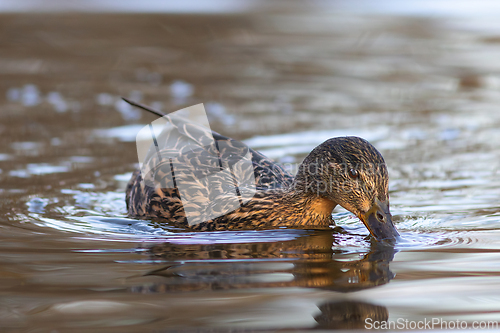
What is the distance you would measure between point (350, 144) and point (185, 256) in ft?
4.42

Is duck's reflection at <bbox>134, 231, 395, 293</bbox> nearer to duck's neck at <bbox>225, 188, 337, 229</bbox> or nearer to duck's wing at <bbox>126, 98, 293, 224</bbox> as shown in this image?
duck's neck at <bbox>225, 188, 337, 229</bbox>

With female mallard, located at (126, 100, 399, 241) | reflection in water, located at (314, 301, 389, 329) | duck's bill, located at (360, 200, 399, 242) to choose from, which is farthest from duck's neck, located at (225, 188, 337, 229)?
reflection in water, located at (314, 301, 389, 329)

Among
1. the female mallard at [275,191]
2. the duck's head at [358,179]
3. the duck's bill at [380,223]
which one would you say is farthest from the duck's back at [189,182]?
the duck's bill at [380,223]

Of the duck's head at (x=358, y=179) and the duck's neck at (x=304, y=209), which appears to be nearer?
the duck's head at (x=358, y=179)

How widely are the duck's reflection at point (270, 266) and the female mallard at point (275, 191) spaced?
1.04 ft

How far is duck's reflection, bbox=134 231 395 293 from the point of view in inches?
141

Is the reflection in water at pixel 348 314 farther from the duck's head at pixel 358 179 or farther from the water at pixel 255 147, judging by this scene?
the duck's head at pixel 358 179

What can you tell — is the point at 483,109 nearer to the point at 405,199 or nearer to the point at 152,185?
the point at 405,199

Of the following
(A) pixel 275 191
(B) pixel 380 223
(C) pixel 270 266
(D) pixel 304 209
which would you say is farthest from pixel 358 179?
(C) pixel 270 266

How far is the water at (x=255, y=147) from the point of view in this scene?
334 centimetres

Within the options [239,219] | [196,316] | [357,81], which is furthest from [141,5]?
[196,316]

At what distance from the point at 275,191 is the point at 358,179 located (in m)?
0.78

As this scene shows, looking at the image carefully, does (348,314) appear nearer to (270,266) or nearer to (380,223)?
(270,266)

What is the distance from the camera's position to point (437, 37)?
12820 millimetres
